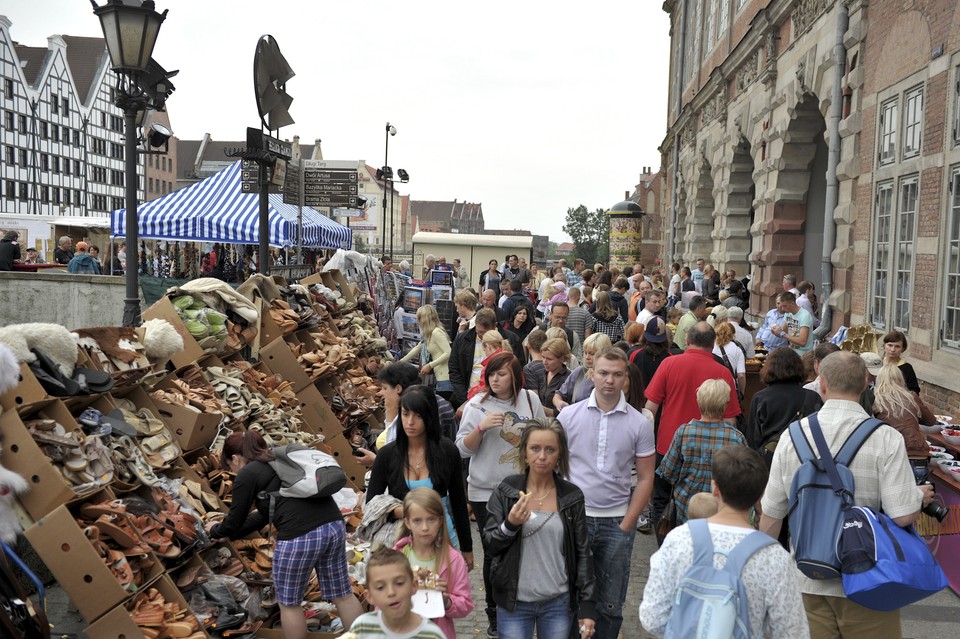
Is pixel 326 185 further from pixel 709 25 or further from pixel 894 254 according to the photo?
pixel 709 25

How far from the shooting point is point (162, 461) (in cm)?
662

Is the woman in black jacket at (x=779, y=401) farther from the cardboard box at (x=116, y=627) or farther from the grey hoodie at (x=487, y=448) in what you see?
the cardboard box at (x=116, y=627)

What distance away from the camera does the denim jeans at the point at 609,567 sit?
5172mm

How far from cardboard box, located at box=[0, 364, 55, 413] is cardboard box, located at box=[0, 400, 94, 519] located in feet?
0.37

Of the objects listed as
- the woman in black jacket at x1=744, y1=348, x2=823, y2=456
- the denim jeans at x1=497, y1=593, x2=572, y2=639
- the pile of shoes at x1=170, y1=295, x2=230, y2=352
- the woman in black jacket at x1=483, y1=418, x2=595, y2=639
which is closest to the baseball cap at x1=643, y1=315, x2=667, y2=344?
the woman in black jacket at x1=744, y1=348, x2=823, y2=456

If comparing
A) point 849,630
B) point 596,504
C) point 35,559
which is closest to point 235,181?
point 35,559

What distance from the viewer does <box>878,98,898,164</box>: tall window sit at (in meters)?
12.8

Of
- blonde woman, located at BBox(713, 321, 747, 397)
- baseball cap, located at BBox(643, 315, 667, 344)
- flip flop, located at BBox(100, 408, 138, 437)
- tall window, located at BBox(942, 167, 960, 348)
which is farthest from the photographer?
tall window, located at BBox(942, 167, 960, 348)

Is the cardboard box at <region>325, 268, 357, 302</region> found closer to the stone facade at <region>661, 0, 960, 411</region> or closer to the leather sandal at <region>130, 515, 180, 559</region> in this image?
the leather sandal at <region>130, 515, 180, 559</region>

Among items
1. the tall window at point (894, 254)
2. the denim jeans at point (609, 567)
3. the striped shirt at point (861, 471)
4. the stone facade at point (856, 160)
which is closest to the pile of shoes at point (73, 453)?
the denim jeans at point (609, 567)

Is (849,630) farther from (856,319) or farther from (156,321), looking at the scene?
(856,319)

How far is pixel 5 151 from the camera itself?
242 ft

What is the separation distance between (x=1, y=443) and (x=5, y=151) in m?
78.4

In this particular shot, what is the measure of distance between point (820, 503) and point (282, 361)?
6.59 m
